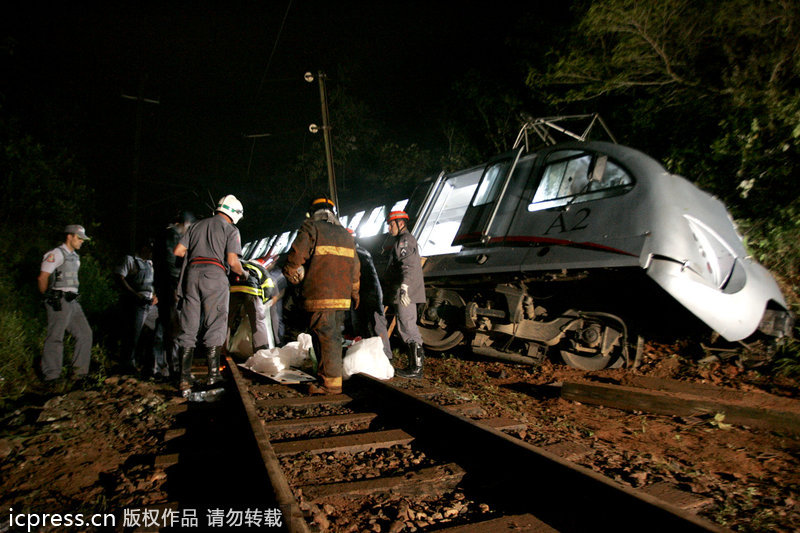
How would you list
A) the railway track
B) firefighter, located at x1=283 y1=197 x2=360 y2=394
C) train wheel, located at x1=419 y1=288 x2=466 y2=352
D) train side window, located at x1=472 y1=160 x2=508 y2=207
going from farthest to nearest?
train wheel, located at x1=419 y1=288 x2=466 y2=352, train side window, located at x1=472 y1=160 x2=508 y2=207, firefighter, located at x1=283 y1=197 x2=360 y2=394, the railway track

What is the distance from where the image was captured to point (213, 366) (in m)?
4.08

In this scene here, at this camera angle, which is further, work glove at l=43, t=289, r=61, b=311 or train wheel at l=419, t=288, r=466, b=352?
train wheel at l=419, t=288, r=466, b=352

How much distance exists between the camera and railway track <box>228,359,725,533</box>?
1705mm

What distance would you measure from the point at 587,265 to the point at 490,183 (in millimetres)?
2287

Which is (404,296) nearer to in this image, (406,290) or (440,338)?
(406,290)

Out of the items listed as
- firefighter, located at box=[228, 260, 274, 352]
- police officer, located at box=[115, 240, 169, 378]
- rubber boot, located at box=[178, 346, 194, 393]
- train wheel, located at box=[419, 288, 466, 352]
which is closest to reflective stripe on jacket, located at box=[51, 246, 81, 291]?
police officer, located at box=[115, 240, 169, 378]

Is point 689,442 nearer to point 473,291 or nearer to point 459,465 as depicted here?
point 459,465

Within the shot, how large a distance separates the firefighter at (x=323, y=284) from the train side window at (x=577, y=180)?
2.89 metres

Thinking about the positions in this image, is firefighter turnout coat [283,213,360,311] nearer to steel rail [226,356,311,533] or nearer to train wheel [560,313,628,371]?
steel rail [226,356,311,533]

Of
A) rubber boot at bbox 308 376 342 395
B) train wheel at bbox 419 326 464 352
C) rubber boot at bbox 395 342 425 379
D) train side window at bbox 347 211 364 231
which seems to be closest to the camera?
rubber boot at bbox 308 376 342 395

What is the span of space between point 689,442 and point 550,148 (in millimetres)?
3954

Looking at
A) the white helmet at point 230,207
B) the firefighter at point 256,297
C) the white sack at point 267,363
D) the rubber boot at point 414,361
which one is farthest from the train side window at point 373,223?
the white sack at point 267,363

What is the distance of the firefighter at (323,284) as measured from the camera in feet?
13.1

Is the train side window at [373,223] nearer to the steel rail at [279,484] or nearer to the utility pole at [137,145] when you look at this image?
the steel rail at [279,484]
